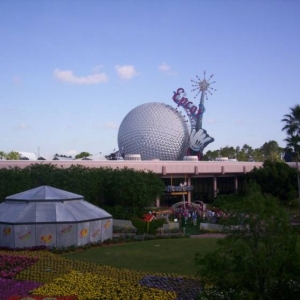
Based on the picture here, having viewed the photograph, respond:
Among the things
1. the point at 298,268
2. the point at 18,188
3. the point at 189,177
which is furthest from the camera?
the point at 189,177

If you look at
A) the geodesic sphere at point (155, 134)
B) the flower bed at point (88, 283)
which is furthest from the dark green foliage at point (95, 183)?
the flower bed at point (88, 283)

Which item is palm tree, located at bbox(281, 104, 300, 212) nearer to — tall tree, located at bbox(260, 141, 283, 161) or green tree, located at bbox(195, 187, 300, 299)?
green tree, located at bbox(195, 187, 300, 299)

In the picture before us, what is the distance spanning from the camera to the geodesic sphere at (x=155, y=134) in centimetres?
6156

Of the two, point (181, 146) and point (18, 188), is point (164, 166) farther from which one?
point (18, 188)

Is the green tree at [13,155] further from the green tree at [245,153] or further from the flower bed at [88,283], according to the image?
the flower bed at [88,283]

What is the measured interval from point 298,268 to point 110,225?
746 inches

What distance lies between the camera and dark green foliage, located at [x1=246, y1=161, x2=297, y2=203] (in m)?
51.0

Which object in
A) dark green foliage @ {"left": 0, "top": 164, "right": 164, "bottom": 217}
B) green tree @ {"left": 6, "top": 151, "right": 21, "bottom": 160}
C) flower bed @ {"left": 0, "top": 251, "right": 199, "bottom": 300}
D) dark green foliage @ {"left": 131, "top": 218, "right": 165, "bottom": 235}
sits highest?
green tree @ {"left": 6, "top": 151, "right": 21, "bottom": 160}

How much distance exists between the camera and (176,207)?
47.9 meters

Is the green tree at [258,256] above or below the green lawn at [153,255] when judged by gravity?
above

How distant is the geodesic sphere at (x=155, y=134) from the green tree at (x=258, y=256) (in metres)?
50.0

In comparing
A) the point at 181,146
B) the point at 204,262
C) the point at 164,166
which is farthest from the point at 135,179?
the point at 204,262

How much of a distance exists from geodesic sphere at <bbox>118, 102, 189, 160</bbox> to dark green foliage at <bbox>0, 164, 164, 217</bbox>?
57.4 feet

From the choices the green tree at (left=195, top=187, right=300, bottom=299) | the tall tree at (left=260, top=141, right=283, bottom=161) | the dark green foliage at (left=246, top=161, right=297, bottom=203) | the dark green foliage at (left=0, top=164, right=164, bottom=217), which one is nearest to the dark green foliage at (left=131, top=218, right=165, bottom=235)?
the dark green foliage at (left=0, top=164, right=164, bottom=217)
